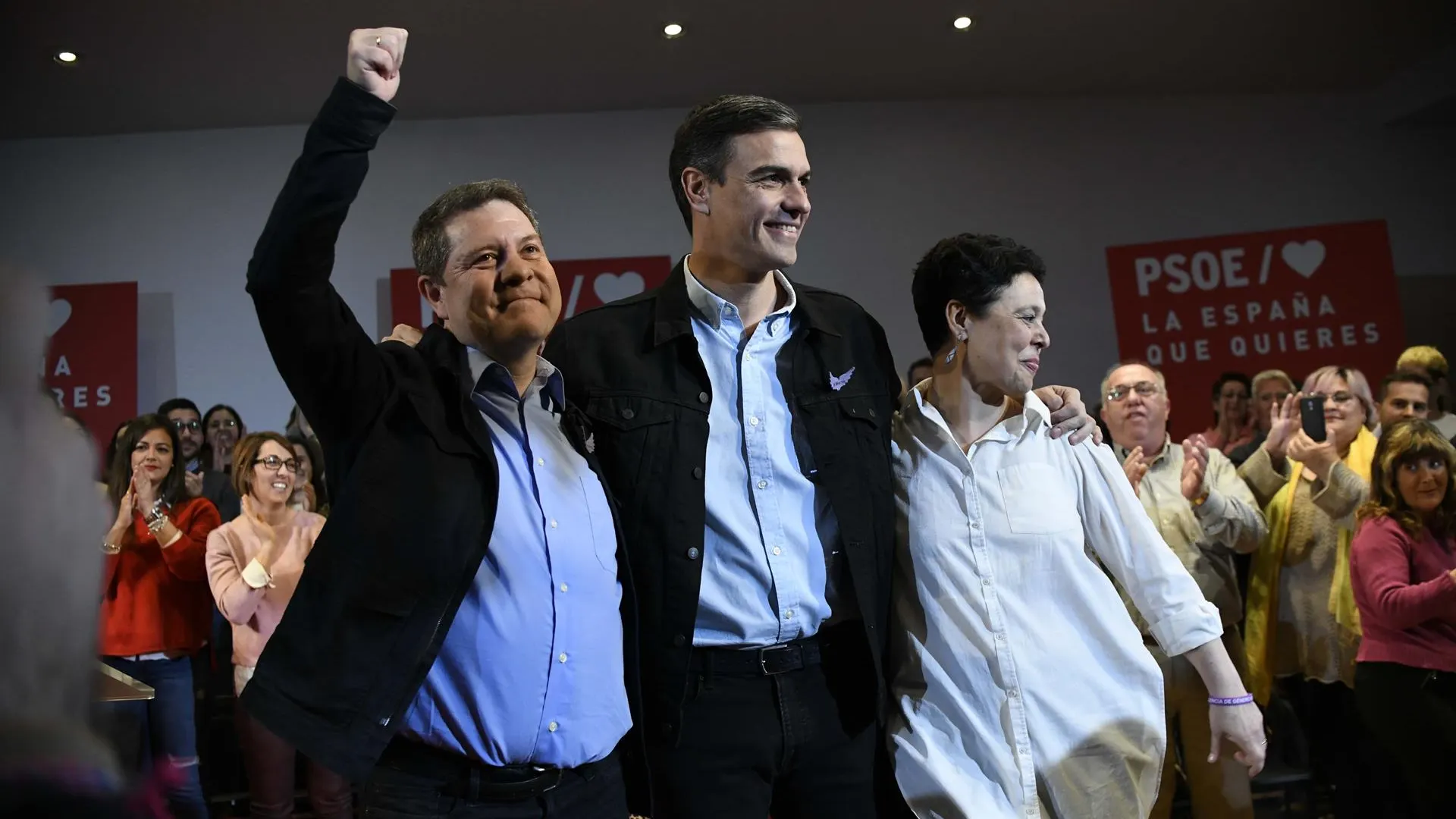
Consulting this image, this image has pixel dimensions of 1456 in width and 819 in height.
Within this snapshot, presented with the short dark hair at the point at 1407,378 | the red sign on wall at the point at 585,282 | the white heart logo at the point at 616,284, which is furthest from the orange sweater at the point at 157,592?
the short dark hair at the point at 1407,378

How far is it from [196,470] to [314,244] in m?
4.43

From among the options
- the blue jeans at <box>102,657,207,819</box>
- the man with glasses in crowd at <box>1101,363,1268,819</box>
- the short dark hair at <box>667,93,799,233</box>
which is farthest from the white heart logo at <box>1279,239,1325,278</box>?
the blue jeans at <box>102,657,207,819</box>

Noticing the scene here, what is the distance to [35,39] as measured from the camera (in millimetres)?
6418

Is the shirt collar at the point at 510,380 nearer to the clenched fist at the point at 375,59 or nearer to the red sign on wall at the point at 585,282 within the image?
the clenched fist at the point at 375,59

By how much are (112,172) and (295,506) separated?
3989 mm

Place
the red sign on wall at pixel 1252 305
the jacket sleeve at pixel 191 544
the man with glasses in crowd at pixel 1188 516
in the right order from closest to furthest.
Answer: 1. the man with glasses in crowd at pixel 1188 516
2. the jacket sleeve at pixel 191 544
3. the red sign on wall at pixel 1252 305

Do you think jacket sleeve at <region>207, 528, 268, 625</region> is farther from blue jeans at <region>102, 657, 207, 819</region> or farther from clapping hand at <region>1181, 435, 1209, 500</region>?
clapping hand at <region>1181, 435, 1209, 500</region>

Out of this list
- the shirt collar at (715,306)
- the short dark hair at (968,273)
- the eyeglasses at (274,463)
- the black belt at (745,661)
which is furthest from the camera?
the eyeglasses at (274,463)

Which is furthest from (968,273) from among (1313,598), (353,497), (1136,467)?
(1313,598)

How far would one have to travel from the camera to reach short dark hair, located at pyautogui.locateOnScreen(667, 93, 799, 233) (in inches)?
92.7

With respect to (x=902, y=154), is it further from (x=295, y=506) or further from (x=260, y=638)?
(x=260, y=638)

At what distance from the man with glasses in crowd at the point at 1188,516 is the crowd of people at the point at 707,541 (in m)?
1.60

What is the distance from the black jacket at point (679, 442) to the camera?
6.84 feet

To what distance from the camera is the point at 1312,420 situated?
14.3 feet
